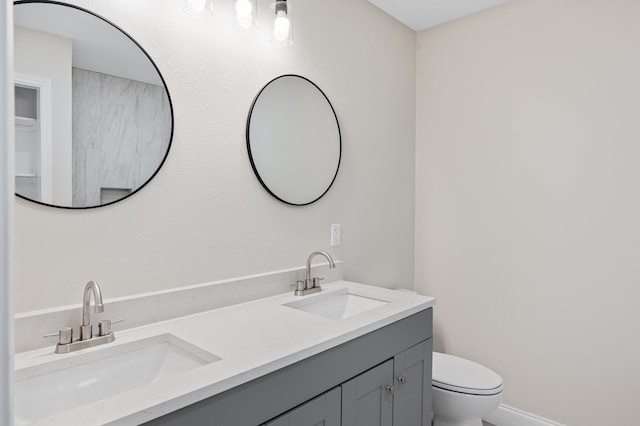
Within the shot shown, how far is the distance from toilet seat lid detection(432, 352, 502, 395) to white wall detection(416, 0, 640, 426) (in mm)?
433

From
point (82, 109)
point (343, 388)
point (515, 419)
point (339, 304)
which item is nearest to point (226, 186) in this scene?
point (82, 109)

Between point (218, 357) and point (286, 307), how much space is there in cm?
54

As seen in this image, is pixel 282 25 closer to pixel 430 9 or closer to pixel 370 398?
pixel 430 9

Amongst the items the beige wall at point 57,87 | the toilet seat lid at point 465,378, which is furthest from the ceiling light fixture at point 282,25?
the toilet seat lid at point 465,378

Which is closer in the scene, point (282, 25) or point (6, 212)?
point (6, 212)

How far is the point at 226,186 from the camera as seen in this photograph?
1627mm

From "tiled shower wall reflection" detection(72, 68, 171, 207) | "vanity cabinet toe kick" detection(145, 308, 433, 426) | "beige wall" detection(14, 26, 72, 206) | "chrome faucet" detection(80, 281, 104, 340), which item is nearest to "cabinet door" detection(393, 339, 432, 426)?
"vanity cabinet toe kick" detection(145, 308, 433, 426)

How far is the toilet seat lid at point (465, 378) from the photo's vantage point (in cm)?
190

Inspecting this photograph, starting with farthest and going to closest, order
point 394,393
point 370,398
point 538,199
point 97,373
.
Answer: point 538,199, point 394,393, point 370,398, point 97,373

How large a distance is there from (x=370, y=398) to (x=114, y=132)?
1.28m

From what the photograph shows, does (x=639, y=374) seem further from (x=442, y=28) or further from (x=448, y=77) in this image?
(x=442, y=28)

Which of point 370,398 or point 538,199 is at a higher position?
point 538,199

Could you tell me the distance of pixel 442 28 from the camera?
2.64 m

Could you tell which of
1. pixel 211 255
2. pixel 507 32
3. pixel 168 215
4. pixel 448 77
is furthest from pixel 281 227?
pixel 507 32
